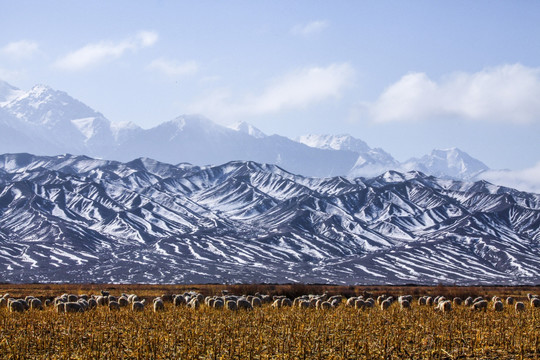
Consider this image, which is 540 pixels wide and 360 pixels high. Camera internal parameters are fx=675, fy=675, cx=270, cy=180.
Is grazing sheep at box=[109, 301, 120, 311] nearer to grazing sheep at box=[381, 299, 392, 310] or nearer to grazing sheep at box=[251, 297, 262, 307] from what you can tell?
grazing sheep at box=[251, 297, 262, 307]

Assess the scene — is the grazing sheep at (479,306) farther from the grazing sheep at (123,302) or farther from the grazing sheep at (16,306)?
the grazing sheep at (16,306)

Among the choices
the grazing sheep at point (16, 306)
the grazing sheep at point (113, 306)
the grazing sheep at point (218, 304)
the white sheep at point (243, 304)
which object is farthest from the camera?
the grazing sheep at point (218, 304)

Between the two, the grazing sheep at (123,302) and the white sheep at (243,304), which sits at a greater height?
the white sheep at (243,304)

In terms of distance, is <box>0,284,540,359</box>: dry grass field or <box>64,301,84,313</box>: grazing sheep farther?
<box>64,301,84,313</box>: grazing sheep

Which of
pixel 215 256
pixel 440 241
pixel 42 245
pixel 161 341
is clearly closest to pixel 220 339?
pixel 161 341

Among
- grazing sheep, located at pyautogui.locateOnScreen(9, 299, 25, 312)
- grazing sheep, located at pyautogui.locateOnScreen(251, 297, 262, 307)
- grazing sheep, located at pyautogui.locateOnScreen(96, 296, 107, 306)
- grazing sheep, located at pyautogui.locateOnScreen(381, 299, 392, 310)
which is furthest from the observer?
grazing sheep, located at pyautogui.locateOnScreen(251, 297, 262, 307)

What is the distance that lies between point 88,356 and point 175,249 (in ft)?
549

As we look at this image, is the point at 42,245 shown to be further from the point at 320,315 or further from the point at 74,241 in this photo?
the point at 320,315

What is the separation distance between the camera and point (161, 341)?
19.3 m

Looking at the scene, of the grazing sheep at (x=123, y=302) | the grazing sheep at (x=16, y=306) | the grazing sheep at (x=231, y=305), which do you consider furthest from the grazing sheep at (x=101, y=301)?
the grazing sheep at (x=231, y=305)

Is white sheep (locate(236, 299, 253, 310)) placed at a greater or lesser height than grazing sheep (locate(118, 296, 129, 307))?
greater

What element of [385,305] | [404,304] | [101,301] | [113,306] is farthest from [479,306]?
[101,301]

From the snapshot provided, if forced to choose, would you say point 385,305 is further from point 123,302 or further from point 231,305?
point 123,302

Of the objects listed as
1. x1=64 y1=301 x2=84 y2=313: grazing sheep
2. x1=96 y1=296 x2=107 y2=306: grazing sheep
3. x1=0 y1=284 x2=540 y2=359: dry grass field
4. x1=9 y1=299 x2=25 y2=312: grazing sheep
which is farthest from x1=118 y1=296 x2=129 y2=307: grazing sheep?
x1=0 y1=284 x2=540 y2=359: dry grass field
